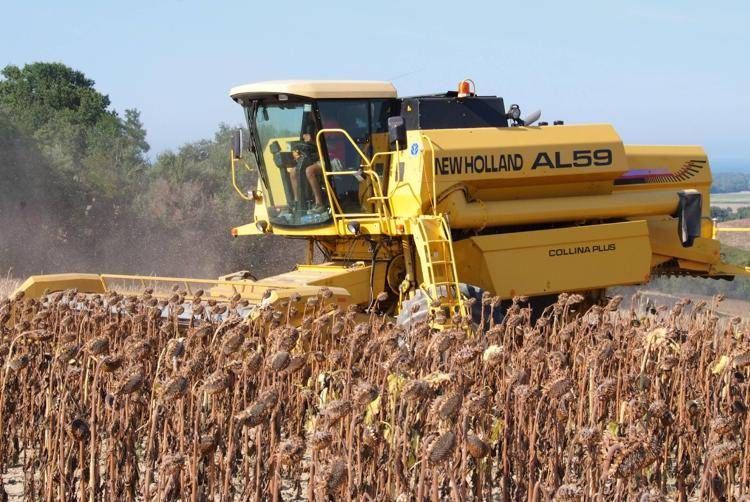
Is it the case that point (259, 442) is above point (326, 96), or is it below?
below

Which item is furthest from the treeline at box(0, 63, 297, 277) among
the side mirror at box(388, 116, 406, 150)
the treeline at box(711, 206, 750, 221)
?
the treeline at box(711, 206, 750, 221)

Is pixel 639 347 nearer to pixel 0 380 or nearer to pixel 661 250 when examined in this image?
pixel 0 380

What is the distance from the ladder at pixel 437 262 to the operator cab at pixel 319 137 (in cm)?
84

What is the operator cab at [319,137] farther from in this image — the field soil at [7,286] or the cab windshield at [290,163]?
the field soil at [7,286]

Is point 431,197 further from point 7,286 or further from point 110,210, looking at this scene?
point 110,210

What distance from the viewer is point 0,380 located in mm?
4855

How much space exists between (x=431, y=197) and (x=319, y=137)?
1023 mm

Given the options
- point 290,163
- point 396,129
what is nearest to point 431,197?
point 396,129

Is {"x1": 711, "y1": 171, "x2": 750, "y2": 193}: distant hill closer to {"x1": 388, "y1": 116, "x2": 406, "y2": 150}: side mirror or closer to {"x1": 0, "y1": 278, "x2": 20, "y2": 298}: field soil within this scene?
{"x1": 0, "y1": 278, "x2": 20, "y2": 298}: field soil

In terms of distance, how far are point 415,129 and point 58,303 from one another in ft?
11.1

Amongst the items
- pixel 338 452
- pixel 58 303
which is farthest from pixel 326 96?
pixel 338 452

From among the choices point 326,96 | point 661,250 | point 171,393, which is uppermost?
point 326,96

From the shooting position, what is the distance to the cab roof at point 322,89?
8992 millimetres

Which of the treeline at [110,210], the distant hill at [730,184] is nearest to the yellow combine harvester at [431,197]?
the treeline at [110,210]
